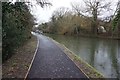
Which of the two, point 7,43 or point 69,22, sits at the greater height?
point 69,22

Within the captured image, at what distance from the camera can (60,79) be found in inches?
354

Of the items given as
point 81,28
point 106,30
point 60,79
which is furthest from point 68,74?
point 81,28

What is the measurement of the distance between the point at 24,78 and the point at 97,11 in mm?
53021

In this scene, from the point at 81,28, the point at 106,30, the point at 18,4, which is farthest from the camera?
the point at 81,28

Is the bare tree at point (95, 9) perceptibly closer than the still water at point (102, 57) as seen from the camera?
No

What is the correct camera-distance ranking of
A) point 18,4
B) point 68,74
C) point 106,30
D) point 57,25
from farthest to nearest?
point 57,25, point 106,30, point 18,4, point 68,74

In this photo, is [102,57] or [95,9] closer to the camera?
[102,57]

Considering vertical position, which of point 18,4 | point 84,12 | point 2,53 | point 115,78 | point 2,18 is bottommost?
point 115,78

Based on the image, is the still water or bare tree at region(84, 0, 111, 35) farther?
bare tree at region(84, 0, 111, 35)

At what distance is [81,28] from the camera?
6362cm

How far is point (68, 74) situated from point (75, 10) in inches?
2221

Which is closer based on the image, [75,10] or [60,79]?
[60,79]

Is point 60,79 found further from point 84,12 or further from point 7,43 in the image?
point 84,12

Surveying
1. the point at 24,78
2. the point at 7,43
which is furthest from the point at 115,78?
the point at 7,43
